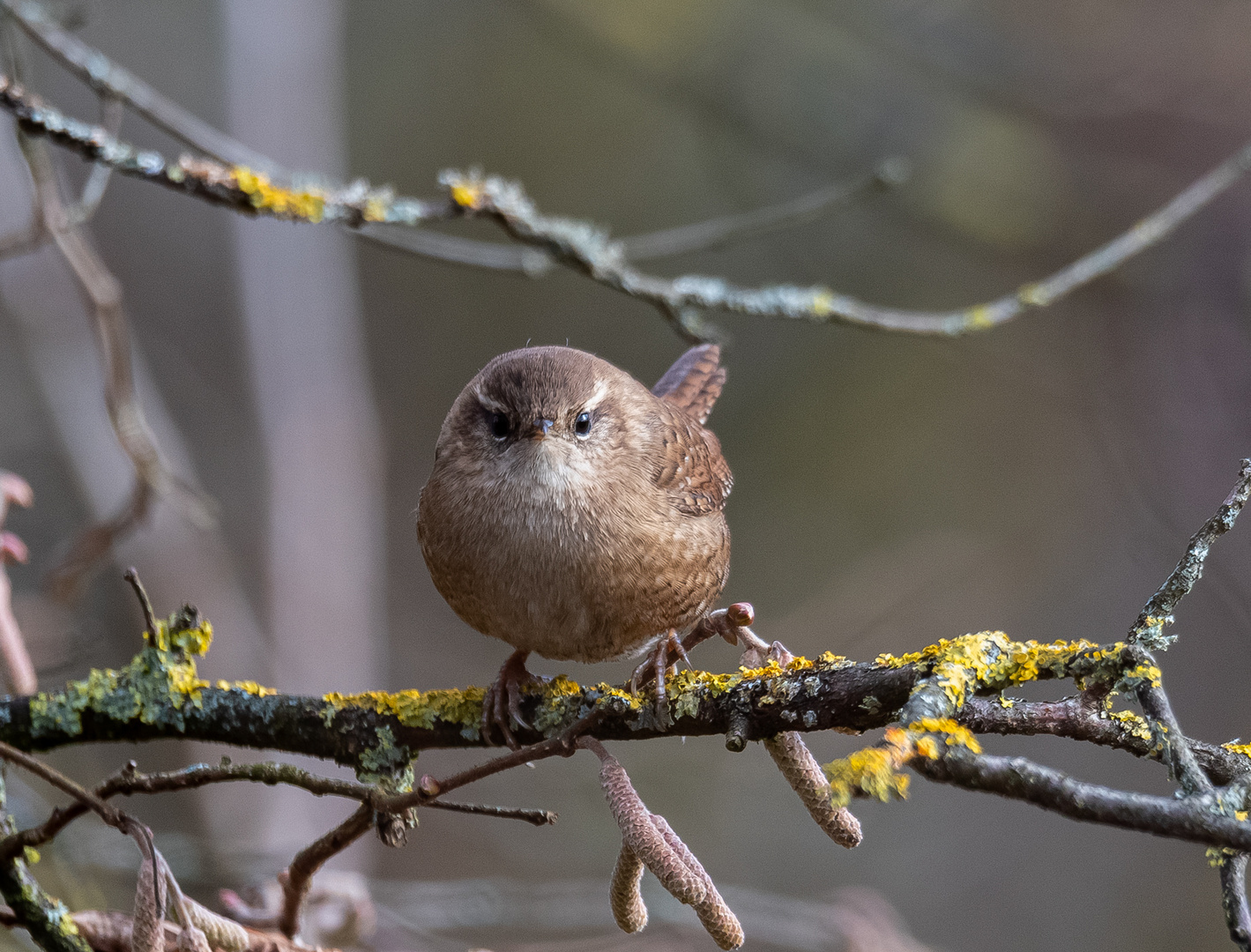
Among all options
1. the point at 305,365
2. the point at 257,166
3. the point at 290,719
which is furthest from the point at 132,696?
the point at 305,365

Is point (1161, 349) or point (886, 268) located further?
point (886, 268)

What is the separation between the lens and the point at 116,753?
15.5ft

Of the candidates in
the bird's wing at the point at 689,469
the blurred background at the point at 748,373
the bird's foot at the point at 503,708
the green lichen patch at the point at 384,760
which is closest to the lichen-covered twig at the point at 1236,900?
the bird's foot at the point at 503,708

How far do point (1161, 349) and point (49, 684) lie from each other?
463cm

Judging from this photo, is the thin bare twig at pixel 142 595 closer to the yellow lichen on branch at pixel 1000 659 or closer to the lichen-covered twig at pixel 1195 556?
the yellow lichen on branch at pixel 1000 659

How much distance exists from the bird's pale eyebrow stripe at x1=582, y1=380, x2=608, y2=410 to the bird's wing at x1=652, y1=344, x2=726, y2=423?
930 millimetres

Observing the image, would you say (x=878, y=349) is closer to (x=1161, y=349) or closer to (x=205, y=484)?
(x=1161, y=349)

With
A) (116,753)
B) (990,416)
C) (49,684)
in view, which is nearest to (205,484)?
(116,753)

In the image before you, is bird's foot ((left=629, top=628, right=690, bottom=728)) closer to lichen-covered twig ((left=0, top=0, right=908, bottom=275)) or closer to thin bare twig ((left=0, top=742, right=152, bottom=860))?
thin bare twig ((left=0, top=742, right=152, bottom=860))

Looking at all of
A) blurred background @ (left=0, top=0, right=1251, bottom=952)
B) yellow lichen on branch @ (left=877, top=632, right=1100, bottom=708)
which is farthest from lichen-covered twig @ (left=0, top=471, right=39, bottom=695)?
blurred background @ (left=0, top=0, right=1251, bottom=952)

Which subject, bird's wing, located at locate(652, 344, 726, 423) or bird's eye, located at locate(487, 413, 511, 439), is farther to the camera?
bird's wing, located at locate(652, 344, 726, 423)

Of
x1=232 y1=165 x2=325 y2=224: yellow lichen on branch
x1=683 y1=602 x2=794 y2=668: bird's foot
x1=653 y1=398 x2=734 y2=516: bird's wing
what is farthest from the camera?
x1=653 y1=398 x2=734 y2=516: bird's wing

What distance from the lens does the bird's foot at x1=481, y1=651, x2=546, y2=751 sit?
2010 mm

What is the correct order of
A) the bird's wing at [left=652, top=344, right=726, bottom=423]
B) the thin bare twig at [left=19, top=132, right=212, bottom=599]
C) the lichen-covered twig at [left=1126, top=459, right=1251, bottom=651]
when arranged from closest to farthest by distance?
the lichen-covered twig at [left=1126, top=459, right=1251, bottom=651]
the thin bare twig at [left=19, top=132, right=212, bottom=599]
the bird's wing at [left=652, top=344, right=726, bottom=423]
